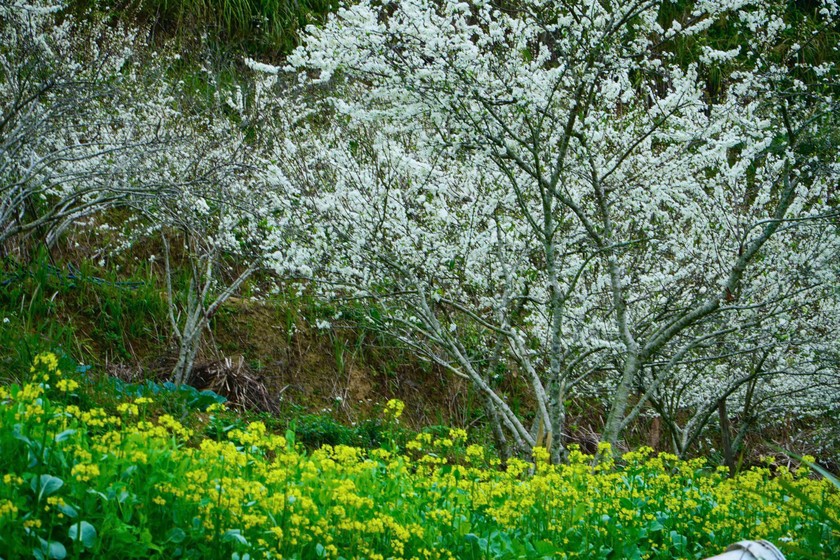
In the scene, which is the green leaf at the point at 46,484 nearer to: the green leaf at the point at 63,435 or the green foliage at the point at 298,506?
the green foliage at the point at 298,506

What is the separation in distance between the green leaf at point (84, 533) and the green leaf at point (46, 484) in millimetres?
172

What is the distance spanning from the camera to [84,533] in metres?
2.50

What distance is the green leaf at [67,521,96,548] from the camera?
8.13 feet

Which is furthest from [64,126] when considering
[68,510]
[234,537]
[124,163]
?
[234,537]

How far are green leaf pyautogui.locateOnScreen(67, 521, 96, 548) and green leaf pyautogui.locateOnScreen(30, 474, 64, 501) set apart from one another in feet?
0.56

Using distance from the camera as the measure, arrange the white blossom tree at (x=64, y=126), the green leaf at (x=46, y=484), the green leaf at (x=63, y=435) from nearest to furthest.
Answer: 1. the green leaf at (x=46, y=484)
2. the green leaf at (x=63, y=435)
3. the white blossom tree at (x=64, y=126)

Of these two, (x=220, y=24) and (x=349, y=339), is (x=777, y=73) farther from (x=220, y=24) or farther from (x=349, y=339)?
(x=220, y=24)

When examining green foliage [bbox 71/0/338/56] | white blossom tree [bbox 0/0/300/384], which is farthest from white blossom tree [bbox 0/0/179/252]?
green foliage [bbox 71/0/338/56]

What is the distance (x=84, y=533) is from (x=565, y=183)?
4.36 meters

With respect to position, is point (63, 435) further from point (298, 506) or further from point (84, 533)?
point (298, 506)

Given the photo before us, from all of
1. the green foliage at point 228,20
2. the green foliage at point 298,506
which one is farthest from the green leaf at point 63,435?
the green foliage at point 228,20

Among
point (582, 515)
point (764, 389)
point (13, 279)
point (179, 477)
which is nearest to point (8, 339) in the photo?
point (13, 279)

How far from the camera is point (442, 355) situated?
801cm

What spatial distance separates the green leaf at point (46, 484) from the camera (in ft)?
8.55
